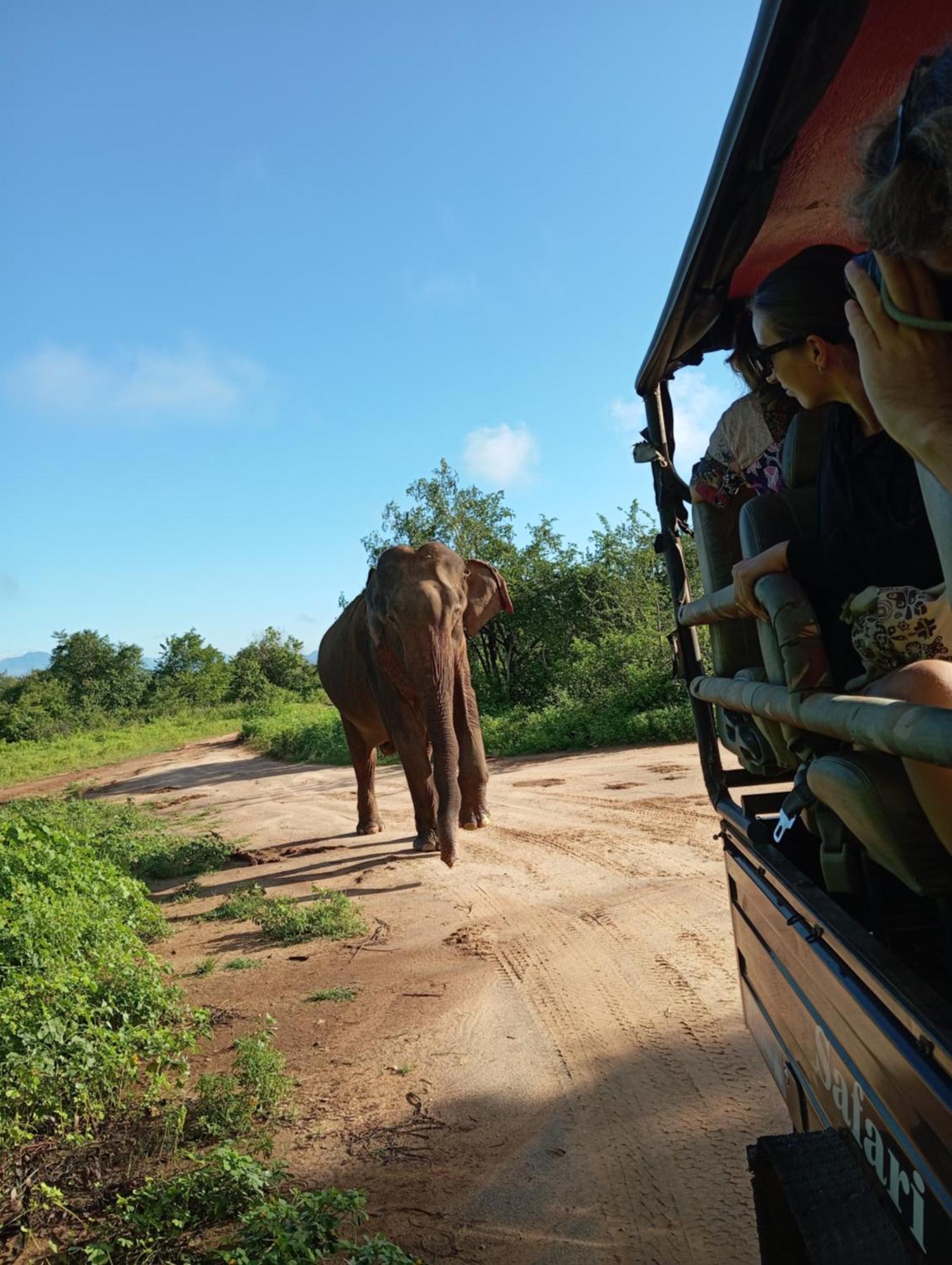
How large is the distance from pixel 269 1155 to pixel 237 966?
2.37 m

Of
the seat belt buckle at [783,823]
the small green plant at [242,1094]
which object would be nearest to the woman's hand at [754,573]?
the seat belt buckle at [783,823]

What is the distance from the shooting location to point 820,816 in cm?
184

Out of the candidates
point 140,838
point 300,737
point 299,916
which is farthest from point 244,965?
point 300,737

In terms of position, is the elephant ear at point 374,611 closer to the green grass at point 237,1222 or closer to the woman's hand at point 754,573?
the green grass at point 237,1222

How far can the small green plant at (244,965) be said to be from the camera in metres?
5.42

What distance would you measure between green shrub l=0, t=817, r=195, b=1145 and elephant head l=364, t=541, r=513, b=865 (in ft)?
8.50

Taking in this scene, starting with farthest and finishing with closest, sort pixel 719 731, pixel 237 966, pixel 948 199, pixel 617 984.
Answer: pixel 237 966
pixel 617 984
pixel 719 731
pixel 948 199

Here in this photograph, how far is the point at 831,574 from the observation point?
182 cm

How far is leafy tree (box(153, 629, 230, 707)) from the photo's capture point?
49688 mm

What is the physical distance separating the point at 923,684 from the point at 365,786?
8965 mm

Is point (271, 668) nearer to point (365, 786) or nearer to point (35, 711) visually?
point (35, 711)

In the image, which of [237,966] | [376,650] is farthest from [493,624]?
[237,966]

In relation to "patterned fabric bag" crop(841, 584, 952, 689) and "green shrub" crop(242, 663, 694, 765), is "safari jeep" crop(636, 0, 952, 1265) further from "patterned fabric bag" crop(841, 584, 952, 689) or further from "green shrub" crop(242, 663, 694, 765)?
"green shrub" crop(242, 663, 694, 765)

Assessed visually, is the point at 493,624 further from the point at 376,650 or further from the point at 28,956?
the point at 28,956
